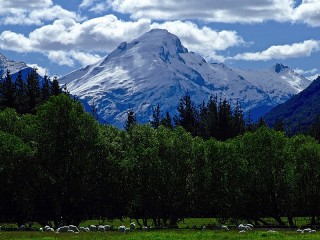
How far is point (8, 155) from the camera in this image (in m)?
89.2

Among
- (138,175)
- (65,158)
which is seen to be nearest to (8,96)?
(65,158)

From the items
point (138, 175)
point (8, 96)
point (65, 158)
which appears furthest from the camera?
point (8, 96)

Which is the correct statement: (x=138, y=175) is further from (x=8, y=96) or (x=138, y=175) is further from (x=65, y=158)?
(x=8, y=96)

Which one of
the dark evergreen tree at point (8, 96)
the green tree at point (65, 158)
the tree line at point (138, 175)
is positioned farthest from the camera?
the dark evergreen tree at point (8, 96)

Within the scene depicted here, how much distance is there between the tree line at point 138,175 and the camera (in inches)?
3536

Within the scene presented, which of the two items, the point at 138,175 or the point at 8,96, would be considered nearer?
the point at 138,175

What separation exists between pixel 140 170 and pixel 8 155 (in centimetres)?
2053

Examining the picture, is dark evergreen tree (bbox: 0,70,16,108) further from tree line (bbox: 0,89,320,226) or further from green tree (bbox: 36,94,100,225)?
green tree (bbox: 36,94,100,225)

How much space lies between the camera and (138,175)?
9494 cm

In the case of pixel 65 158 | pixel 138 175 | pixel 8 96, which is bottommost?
pixel 138 175

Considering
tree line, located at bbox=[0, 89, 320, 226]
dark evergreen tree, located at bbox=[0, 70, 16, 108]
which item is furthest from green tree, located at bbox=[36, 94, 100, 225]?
dark evergreen tree, located at bbox=[0, 70, 16, 108]

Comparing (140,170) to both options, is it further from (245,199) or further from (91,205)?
(245,199)

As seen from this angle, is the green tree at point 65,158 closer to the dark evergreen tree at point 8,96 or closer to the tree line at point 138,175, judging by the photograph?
the tree line at point 138,175

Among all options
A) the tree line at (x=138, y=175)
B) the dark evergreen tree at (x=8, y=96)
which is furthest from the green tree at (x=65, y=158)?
the dark evergreen tree at (x=8, y=96)
